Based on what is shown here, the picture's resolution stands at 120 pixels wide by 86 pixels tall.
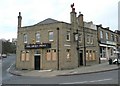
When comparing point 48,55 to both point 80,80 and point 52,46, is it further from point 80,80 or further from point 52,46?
point 80,80

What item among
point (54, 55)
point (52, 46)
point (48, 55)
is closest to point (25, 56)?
point (48, 55)

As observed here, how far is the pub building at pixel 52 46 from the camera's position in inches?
1400

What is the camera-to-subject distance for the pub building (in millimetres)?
35562

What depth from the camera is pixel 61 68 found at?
115ft

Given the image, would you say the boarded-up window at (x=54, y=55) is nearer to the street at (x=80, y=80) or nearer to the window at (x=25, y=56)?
the window at (x=25, y=56)

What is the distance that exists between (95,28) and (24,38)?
13.6m

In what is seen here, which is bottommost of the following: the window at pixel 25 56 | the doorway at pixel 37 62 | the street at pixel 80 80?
the street at pixel 80 80

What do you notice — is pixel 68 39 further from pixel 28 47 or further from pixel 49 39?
pixel 28 47

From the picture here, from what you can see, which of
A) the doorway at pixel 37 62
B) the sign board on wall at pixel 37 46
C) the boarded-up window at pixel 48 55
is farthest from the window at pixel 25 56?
the boarded-up window at pixel 48 55

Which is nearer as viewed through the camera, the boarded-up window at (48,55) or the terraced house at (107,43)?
the boarded-up window at (48,55)

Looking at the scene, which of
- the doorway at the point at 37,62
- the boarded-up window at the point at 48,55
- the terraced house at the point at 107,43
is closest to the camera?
the boarded-up window at the point at 48,55

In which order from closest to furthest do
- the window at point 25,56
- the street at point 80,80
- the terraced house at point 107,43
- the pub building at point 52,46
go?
the street at point 80,80, the pub building at point 52,46, the window at point 25,56, the terraced house at point 107,43

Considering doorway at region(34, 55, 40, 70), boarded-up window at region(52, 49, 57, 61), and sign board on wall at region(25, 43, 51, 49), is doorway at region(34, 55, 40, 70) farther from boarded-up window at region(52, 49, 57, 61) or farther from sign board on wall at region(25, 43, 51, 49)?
boarded-up window at region(52, 49, 57, 61)

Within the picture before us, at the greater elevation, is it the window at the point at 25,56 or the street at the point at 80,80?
the window at the point at 25,56
